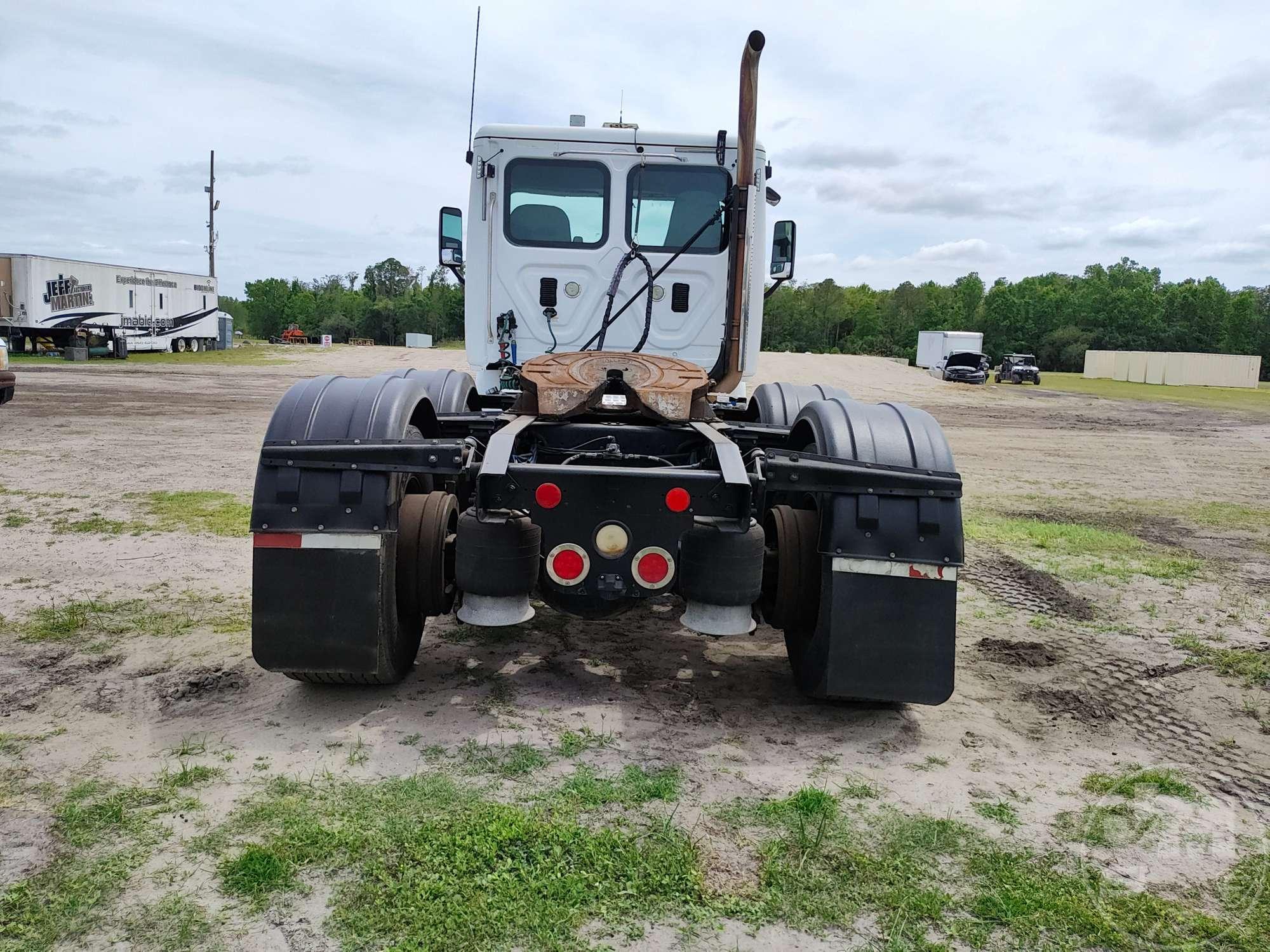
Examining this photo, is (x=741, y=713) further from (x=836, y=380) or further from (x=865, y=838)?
(x=836, y=380)

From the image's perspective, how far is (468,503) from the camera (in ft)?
14.3

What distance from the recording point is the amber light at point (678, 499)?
3.92 metres

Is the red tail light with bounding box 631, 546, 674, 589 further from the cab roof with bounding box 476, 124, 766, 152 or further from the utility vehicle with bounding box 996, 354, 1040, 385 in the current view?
the utility vehicle with bounding box 996, 354, 1040, 385

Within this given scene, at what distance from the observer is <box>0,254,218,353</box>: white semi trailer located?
107 feet

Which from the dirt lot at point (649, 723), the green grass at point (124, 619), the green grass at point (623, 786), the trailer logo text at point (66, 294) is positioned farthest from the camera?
the trailer logo text at point (66, 294)

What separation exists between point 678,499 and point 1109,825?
191cm

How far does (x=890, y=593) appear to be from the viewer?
402cm

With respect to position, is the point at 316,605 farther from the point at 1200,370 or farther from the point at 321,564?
the point at 1200,370

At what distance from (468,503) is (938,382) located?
41875 millimetres

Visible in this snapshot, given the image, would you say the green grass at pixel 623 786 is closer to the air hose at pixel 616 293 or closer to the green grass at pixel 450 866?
the green grass at pixel 450 866

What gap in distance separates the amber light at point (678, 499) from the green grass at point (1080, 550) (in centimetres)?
444

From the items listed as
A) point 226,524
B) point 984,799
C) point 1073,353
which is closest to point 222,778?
point 984,799

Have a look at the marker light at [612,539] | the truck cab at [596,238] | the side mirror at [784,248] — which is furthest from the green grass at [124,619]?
the side mirror at [784,248]

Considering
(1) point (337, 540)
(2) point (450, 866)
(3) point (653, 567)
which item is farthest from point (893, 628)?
(1) point (337, 540)
